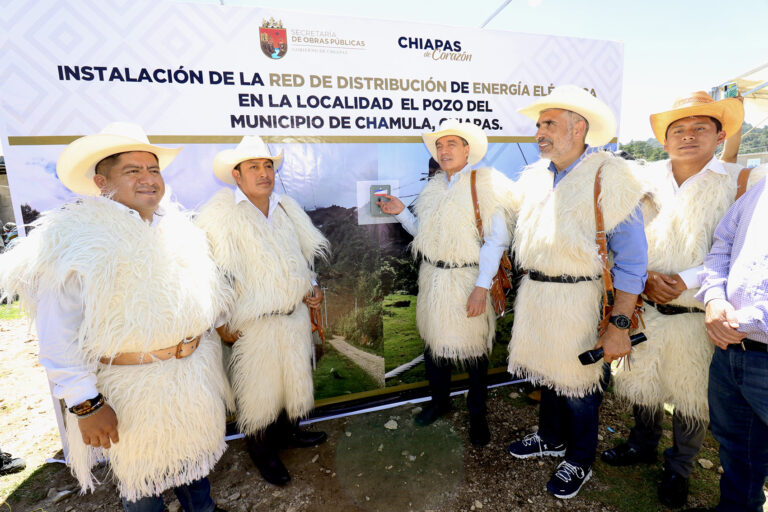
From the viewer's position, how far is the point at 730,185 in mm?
2010

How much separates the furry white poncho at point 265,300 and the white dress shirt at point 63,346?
727 millimetres

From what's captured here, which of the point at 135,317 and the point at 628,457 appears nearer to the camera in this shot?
the point at 135,317

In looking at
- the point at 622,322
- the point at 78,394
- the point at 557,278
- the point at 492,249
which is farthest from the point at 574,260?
the point at 78,394

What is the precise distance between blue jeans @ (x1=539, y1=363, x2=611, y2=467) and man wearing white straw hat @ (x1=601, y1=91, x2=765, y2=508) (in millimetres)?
213

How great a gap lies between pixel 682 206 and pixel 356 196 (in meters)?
2.21

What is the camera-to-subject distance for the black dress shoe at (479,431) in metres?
2.87

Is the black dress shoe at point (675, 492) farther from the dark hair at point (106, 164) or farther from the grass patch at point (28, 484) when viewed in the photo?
the grass patch at point (28, 484)

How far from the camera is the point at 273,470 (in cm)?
256

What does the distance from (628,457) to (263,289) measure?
280 cm

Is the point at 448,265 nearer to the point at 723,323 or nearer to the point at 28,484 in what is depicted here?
the point at 723,323

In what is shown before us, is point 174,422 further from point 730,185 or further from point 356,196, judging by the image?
point 730,185

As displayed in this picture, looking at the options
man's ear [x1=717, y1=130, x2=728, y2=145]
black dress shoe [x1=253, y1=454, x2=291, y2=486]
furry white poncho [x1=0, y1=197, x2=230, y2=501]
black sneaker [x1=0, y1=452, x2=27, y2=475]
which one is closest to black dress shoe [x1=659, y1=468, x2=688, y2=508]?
man's ear [x1=717, y1=130, x2=728, y2=145]

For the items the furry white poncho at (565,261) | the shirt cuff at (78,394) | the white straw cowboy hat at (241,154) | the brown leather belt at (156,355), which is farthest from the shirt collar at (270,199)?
the furry white poncho at (565,261)

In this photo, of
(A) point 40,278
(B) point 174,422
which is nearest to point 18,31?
(A) point 40,278
